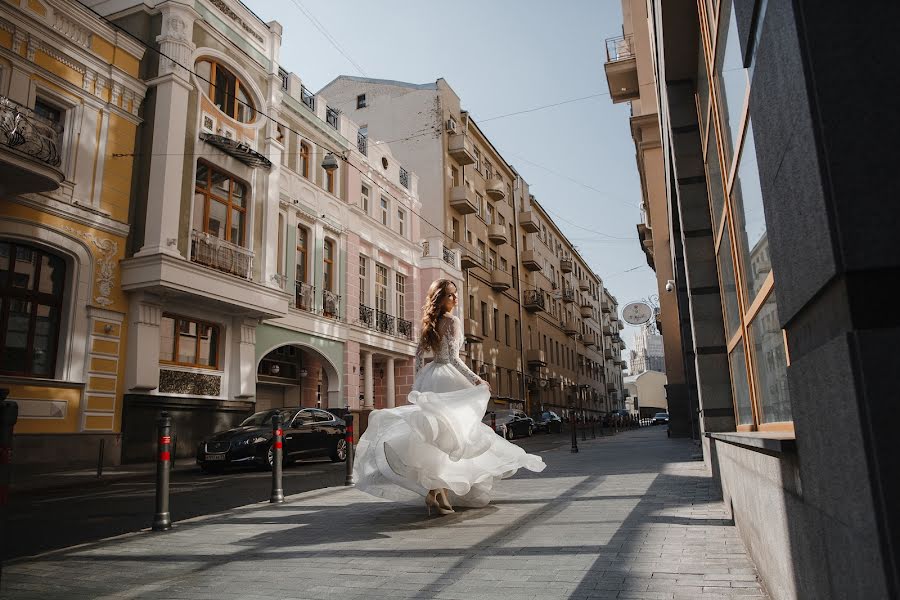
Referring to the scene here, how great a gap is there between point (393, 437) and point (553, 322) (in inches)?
2067

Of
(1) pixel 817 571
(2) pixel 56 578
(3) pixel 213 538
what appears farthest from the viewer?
(3) pixel 213 538

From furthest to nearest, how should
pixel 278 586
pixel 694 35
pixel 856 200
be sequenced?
pixel 694 35, pixel 278 586, pixel 856 200

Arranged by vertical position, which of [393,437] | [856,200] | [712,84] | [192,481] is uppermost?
[712,84]

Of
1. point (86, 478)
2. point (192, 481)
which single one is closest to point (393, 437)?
point (192, 481)

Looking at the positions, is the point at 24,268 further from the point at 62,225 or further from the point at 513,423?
the point at 513,423

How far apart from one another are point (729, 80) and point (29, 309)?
1581 centimetres

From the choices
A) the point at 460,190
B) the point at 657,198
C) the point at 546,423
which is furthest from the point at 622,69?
the point at 546,423

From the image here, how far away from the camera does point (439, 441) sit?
17.8 feet

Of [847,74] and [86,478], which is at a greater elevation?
[847,74]

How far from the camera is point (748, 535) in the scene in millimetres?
3689

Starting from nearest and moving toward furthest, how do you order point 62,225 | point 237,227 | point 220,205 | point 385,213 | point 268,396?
point 62,225
point 220,205
point 237,227
point 268,396
point 385,213

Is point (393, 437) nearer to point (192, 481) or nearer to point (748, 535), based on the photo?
point (748, 535)

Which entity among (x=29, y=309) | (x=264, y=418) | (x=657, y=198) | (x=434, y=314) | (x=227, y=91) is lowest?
(x=264, y=418)

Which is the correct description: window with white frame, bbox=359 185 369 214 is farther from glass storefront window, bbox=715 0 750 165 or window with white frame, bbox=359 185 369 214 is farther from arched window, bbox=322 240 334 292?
glass storefront window, bbox=715 0 750 165
